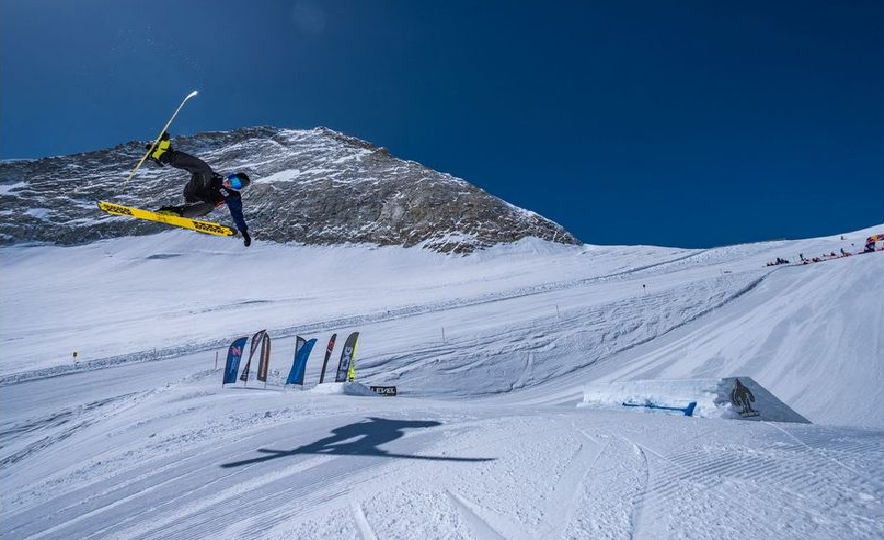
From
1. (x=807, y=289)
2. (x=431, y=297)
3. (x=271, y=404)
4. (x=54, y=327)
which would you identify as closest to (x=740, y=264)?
(x=807, y=289)

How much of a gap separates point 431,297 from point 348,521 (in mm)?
29171

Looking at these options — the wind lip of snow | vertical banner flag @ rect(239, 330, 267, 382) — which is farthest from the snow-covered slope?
the wind lip of snow

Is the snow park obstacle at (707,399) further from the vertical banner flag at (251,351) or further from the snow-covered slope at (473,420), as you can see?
the vertical banner flag at (251,351)

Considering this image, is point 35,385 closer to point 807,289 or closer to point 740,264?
point 807,289

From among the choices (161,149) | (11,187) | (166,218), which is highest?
(11,187)

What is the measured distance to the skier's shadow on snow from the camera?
4922mm

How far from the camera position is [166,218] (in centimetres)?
825

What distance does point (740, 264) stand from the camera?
3086cm

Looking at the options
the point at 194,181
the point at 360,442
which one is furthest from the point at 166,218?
the point at 360,442

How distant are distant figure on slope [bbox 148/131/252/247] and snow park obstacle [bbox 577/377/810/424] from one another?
26.7 ft

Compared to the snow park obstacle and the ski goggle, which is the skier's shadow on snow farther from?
the snow park obstacle

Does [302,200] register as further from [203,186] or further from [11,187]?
[203,186]

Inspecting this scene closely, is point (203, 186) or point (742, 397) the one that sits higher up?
point (203, 186)

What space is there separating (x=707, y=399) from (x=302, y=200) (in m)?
73.3
